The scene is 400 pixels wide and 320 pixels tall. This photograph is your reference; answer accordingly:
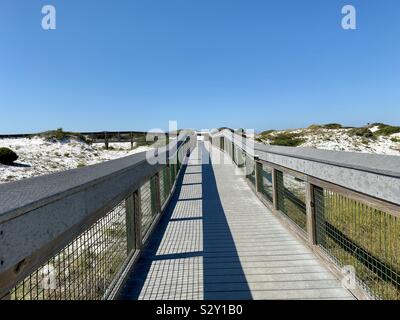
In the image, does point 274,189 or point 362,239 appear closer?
point 362,239

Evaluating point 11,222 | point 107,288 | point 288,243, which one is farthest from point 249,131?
point 11,222

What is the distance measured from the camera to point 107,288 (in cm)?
267

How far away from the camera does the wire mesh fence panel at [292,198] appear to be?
4113mm

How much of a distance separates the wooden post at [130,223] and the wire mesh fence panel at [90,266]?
60 mm

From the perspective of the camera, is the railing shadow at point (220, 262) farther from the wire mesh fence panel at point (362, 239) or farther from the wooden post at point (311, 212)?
the wire mesh fence panel at point (362, 239)

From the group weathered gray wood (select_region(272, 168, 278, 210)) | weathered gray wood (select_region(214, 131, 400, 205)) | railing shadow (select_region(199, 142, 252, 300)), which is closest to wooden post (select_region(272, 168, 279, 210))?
Result: weathered gray wood (select_region(272, 168, 278, 210))

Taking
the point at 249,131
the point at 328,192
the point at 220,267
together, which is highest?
the point at 249,131

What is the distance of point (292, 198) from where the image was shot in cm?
467

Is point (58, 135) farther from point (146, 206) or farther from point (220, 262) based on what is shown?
point (220, 262)

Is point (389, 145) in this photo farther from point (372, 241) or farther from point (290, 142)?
point (372, 241)

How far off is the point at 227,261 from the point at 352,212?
157 centimetres

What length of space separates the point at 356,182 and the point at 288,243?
6.57ft

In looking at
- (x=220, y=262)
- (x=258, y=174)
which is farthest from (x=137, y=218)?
(x=258, y=174)

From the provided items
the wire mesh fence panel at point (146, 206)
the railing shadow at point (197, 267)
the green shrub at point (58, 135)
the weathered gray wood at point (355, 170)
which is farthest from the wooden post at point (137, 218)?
the green shrub at point (58, 135)
